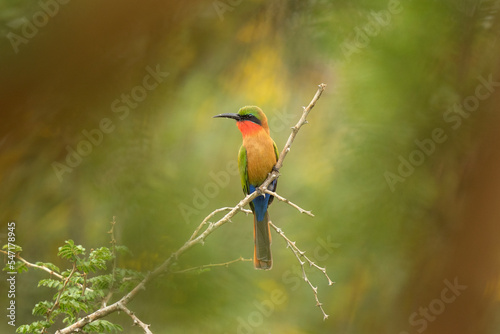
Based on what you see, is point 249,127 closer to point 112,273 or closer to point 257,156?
point 257,156

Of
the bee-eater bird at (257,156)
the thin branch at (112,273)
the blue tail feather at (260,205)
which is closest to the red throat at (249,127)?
the bee-eater bird at (257,156)

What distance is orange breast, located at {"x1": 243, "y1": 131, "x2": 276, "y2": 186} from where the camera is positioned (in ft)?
3.24

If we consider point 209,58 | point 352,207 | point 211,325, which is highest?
point 209,58

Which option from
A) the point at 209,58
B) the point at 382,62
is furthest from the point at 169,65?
the point at 382,62

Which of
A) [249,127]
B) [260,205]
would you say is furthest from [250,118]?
[260,205]

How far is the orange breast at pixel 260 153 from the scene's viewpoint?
0.99 m

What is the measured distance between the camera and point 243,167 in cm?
101

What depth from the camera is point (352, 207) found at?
0.95 metres

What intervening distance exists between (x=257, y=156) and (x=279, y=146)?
0.08 m

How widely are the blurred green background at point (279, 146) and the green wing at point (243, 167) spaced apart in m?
0.03

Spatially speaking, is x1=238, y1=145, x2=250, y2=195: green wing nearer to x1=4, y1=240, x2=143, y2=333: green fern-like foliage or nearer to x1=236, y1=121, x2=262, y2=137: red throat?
x1=236, y1=121, x2=262, y2=137: red throat

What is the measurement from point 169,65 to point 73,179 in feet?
0.89

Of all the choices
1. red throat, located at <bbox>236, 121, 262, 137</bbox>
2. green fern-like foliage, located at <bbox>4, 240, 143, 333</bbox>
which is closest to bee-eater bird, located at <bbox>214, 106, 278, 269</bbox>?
red throat, located at <bbox>236, 121, 262, 137</bbox>

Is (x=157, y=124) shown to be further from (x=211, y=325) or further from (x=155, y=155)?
(x=211, y=325)
